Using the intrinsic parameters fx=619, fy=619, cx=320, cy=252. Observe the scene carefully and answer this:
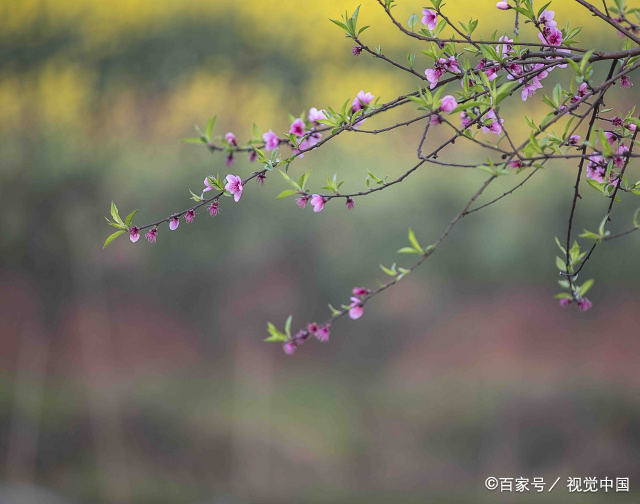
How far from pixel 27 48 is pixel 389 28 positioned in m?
1.41

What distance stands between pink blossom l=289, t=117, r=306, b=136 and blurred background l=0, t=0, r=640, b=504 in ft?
4.15

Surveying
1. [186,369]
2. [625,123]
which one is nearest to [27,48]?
[186,369]

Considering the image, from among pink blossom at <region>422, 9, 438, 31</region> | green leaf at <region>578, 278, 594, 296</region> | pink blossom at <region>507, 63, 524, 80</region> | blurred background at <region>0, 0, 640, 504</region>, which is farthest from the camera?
blurred background at <region>0, 0, 640, 504</region>

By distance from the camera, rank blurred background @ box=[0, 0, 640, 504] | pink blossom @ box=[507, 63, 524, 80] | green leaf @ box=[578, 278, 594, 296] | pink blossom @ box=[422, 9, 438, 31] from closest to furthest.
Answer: green leaf @ box=[578, 278, 594, 296] < pink blossom @ box=[507, 63, 524, 80] < pink blossom @ box=[422, 9, 438, 31] < blurred background @ box=[0, 0, 640, 504]

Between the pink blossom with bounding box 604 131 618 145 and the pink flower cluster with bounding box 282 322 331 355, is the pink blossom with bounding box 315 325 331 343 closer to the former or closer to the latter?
the pink flower cluster with bounding box 282 322 331 355

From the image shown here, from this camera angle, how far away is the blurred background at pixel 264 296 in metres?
2.05

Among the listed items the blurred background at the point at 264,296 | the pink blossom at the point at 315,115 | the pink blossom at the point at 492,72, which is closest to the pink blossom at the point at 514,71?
the pink blossom at the point at 492,72

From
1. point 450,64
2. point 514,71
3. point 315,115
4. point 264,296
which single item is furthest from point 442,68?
point 264,296

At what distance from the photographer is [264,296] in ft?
7.23

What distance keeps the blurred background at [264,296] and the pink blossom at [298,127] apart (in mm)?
1264

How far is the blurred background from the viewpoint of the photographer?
6.73 ft

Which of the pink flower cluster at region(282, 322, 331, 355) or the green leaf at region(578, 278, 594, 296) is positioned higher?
the green leaf at region(578, 278, 594, 296)

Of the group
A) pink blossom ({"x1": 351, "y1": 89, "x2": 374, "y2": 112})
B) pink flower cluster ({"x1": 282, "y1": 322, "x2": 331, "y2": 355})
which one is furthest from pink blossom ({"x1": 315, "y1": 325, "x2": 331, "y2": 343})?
pink blossom ({"x1": 351, "y1": 89, "x2": 374, "y2": 112})

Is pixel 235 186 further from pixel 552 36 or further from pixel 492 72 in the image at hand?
pixel 552 36
